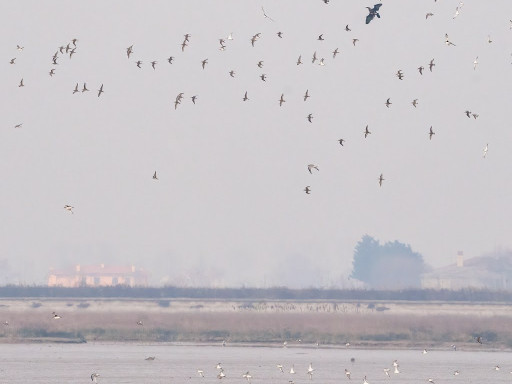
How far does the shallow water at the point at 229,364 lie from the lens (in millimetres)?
72438

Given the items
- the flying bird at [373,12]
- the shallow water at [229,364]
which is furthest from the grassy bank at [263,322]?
the flying bird at [373,12]

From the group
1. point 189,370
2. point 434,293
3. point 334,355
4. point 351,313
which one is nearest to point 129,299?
point 351,313

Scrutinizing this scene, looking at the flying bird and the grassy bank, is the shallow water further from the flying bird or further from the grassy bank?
the flying bird

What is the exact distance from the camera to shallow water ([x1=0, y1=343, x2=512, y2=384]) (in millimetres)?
72438

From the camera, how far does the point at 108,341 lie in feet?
346

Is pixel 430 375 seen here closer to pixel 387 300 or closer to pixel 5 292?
pixel 387 300

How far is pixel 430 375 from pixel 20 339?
38.0 meters

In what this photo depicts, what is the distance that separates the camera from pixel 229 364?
82.1 metres

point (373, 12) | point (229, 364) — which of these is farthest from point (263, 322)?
point (373, 12)

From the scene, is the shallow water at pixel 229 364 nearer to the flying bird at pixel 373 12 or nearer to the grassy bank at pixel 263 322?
the grassy bank at pixel 263 322

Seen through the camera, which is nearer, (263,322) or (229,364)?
(229,364)

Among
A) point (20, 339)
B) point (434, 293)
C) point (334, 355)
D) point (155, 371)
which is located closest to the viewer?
point (155, 371)

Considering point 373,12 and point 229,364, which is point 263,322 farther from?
point 373,12

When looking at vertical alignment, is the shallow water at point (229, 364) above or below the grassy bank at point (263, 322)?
below
